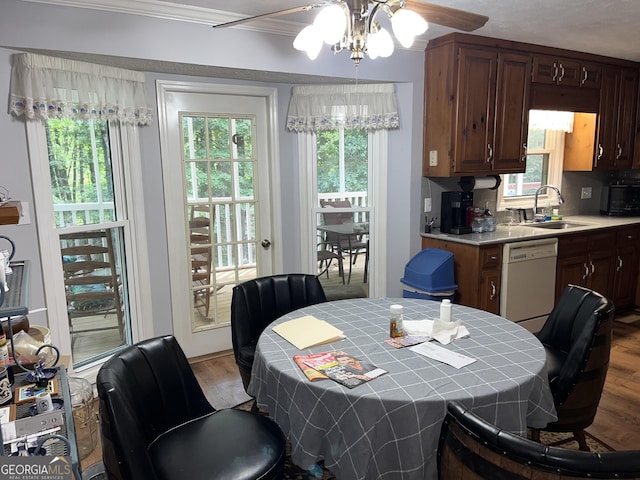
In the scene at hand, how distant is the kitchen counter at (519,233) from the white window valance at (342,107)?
1003 mm

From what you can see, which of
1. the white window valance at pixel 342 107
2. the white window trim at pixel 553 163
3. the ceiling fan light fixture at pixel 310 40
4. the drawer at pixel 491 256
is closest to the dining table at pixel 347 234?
the white window valance at pixel 342 107

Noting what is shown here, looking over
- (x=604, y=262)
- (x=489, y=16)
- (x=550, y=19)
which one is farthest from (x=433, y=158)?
(x=604, y=262)

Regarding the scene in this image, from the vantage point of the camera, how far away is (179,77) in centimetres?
309

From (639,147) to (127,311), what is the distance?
16.5ft

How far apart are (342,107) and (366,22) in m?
1.82

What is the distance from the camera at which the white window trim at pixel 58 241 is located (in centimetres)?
252

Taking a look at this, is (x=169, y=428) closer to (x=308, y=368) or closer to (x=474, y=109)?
(x=308, y=368)

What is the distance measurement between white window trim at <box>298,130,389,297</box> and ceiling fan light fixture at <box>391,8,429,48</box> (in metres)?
1.93

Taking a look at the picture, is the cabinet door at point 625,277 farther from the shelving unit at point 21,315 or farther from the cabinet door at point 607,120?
the shelving unit at point 21,315

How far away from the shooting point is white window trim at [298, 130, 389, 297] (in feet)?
11.9

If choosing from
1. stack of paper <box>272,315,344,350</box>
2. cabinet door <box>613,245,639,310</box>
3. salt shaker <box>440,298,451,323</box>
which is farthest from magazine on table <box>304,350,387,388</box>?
cabinet door <box>613,245,639,310</box>

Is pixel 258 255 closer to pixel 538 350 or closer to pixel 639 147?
pixel 538 350

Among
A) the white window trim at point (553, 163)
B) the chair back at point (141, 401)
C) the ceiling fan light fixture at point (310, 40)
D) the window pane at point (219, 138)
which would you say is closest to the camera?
the chair back at point (141, 401)

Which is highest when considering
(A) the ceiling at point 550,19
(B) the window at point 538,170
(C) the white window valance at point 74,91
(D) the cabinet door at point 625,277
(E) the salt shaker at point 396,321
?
(A) the ceiling at point 550,19
